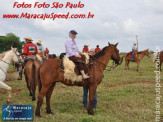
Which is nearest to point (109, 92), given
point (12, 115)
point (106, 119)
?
point (106, 119)

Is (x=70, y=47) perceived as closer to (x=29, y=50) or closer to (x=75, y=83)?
(x=75, y=83)

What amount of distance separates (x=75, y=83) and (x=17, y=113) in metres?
2.12

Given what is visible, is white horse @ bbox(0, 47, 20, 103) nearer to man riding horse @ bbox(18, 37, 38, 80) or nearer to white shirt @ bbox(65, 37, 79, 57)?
man riding horse @ bbox(18, 37, 38, 80)

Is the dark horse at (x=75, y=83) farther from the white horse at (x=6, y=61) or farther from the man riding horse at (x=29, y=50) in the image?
the man riding horse at (x=29, y=50)

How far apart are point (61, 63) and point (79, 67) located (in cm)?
63

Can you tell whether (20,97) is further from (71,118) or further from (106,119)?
(106,119)

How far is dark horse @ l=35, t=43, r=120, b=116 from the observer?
5.95 meters

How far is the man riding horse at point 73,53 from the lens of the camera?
6004mm

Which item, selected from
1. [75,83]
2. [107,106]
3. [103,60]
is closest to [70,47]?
[75,83]

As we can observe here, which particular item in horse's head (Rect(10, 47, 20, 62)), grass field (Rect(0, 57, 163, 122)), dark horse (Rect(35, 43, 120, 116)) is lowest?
grass field (Rect(0, 57, 163, 122))

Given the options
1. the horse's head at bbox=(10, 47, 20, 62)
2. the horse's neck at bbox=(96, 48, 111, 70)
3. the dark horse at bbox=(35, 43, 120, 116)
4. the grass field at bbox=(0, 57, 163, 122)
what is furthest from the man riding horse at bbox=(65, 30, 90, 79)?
the horse's head at bbox=(10, 47, 20, 62)

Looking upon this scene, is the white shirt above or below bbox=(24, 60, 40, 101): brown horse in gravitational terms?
above

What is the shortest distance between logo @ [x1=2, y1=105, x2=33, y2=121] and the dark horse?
14.0 inches

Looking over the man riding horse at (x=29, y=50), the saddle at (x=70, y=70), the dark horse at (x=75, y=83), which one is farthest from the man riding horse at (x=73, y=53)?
the man riding horse at (x=29, y=50)
